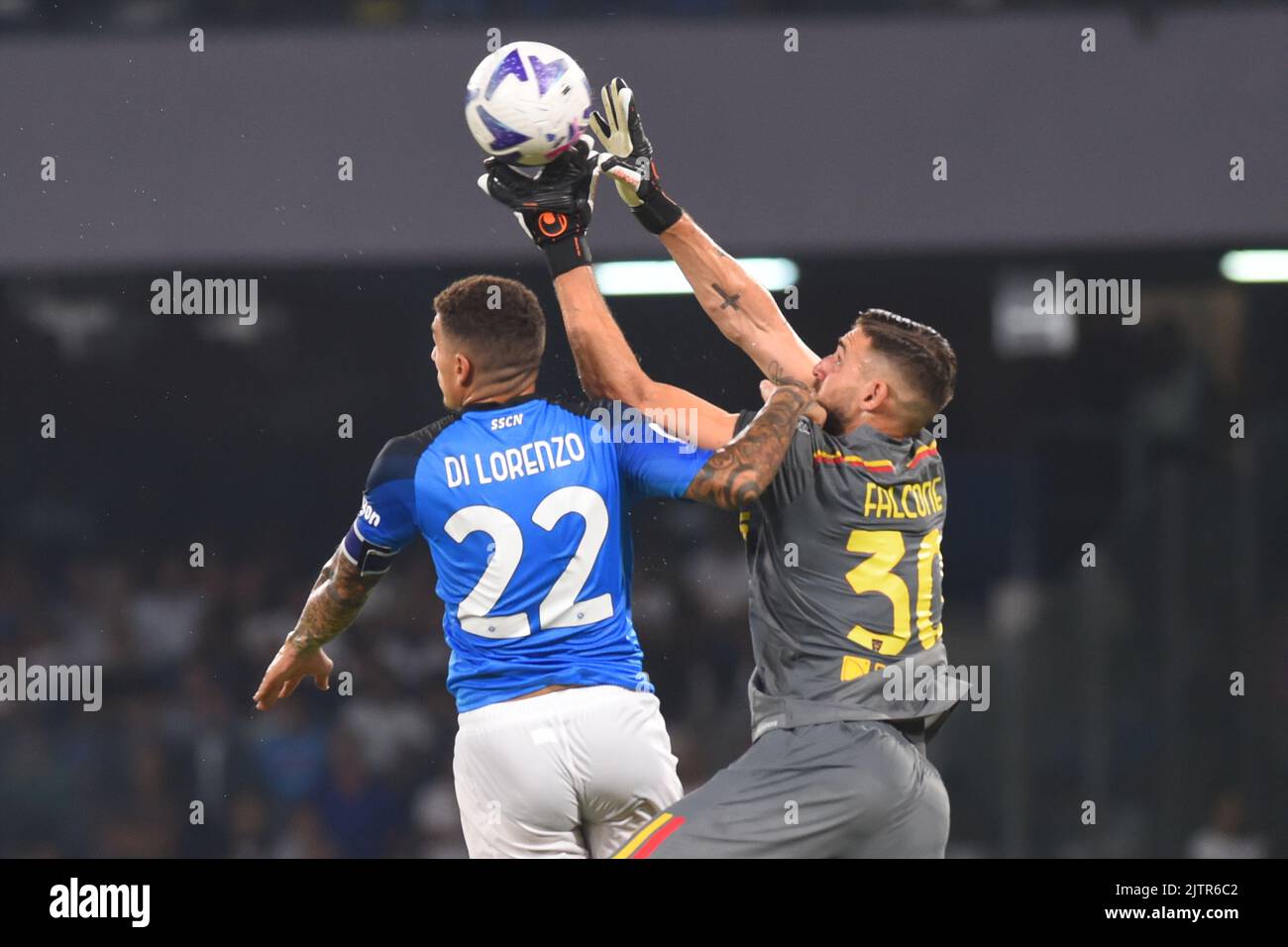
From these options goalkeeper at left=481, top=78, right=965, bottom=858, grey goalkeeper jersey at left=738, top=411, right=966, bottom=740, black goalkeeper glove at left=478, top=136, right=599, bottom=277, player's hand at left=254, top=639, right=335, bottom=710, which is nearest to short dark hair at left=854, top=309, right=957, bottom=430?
goalkeeper at left=481, top=78, right=965, bottom=858

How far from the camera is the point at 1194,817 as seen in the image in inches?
425

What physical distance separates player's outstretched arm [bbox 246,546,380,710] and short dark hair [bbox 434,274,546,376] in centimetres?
79

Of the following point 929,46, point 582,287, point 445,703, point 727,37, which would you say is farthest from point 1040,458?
point 582,287

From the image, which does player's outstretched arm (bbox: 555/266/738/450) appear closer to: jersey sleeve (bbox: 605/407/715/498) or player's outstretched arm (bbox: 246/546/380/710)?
jersey sleeve (bbox: 605/407/715/498)

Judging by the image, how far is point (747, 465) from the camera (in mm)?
4492

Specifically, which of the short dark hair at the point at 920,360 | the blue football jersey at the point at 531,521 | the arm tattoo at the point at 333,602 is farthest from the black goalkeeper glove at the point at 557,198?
the arm tattoo at the point at 333,602

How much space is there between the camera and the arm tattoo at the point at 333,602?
194 inches

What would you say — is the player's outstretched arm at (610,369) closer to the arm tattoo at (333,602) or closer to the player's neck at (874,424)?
the player's neck at (874,424)

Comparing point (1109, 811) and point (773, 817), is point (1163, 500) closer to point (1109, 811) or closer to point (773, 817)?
point (1109, 811)

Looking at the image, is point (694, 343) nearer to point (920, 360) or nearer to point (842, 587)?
point (920, 360)

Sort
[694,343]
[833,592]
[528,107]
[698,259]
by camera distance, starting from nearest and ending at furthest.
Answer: [833,592] < [528,107] < [698,259] < [694,343]

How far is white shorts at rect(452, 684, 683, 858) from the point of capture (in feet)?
14.5

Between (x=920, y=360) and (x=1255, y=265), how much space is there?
733cm

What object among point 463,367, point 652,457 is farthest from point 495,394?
point 652,457
